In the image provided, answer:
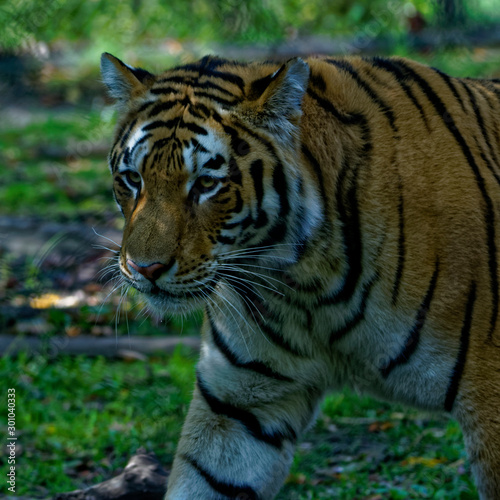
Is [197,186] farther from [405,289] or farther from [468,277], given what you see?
[468,277]

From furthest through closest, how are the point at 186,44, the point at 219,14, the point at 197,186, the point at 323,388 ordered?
the point at 186,44 → the point at 219,14 → the point at 323,388 → the point at 197,186

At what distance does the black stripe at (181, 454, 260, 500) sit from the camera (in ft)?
8.23

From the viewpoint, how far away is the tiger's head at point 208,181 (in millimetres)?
2100

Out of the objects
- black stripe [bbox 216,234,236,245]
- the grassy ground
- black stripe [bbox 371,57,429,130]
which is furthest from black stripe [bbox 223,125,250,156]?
the grassy ground

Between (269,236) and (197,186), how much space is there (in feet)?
0.89

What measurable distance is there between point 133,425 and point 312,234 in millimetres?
1715

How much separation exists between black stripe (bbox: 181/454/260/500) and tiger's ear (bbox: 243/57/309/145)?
3.62 feet

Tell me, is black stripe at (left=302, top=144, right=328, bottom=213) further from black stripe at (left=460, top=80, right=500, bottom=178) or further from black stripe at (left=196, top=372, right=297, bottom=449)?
black stripe at (left=196, top=372, right=297, bottom=449)

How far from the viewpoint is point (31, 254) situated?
15.8 ft

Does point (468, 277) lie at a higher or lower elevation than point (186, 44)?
lower

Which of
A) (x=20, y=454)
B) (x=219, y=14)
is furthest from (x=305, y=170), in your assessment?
(x=219, y=14)

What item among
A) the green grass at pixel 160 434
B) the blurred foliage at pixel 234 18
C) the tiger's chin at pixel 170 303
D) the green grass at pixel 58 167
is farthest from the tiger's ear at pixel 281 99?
the blurred foliage at pixel 234 18

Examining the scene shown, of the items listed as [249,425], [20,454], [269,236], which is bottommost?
[20,454]

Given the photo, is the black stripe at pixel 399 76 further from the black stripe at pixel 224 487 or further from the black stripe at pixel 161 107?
the black stripe at pixel 224 487
